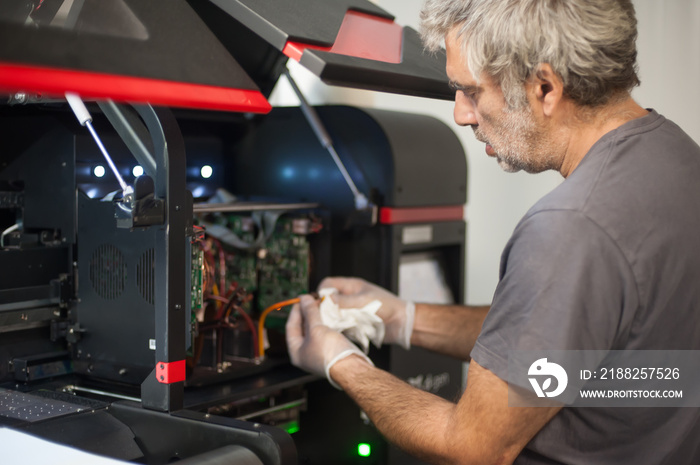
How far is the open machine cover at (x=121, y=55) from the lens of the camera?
803 millimetres

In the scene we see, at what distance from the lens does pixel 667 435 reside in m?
1.20

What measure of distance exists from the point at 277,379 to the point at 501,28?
0.92 m

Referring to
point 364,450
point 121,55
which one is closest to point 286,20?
point 121,55

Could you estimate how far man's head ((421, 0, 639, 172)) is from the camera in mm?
1216

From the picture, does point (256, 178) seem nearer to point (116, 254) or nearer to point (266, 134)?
point (266, 134)

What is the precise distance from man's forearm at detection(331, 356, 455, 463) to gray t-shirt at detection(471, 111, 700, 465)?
16cm

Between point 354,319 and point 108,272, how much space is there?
0.60 metres

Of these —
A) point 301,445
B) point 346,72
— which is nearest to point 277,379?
point 301,445

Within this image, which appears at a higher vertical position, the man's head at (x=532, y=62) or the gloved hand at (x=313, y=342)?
the man's head at (x=532, y=62)

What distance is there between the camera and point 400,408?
1.41m

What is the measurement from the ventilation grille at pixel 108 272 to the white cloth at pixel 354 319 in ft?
1.63

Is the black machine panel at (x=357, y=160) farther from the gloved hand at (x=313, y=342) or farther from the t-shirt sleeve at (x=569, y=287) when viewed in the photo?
the t-shirt sleeve at (x=569, y=287)

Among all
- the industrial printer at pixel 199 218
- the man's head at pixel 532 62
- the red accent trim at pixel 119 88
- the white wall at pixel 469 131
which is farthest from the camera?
the white wall at pixel 469 131

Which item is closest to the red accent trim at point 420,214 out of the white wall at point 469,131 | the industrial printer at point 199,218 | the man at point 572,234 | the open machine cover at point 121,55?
the industrial printer at point 199,218
